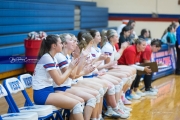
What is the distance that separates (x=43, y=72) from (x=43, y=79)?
76 mm

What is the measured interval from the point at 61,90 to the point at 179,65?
5.78 metres

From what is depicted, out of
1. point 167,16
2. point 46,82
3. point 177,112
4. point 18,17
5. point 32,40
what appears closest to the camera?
point 46,82

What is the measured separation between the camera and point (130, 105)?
20.0ft

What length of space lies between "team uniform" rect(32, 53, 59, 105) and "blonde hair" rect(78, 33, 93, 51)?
0.93 m

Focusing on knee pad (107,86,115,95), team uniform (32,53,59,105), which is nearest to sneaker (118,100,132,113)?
knee pad (107,86,115,95)

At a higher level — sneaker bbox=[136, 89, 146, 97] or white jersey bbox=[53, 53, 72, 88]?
white jersey bbox=[53, 53, 72, 88]

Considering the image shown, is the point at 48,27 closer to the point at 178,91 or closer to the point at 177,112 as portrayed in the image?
the point at 178,91

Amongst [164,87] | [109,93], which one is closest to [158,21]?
[164,87]

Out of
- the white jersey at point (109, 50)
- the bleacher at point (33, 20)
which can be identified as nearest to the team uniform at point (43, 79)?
the white jersey at point (109, 50)

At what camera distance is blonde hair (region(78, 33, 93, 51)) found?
4930mm

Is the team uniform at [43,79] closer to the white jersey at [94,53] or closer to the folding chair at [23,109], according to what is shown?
the folding chair at [23,109]

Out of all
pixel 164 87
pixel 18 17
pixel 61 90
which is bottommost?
pixel 164 87

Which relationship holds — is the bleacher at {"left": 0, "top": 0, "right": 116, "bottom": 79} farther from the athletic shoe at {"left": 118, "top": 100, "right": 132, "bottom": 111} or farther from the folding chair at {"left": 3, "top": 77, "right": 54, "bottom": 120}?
the folding chair at {"left": 3, "top": 77, "right": 54, "bottom": 120}

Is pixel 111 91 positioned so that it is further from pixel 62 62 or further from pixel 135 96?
pixel 135 96
